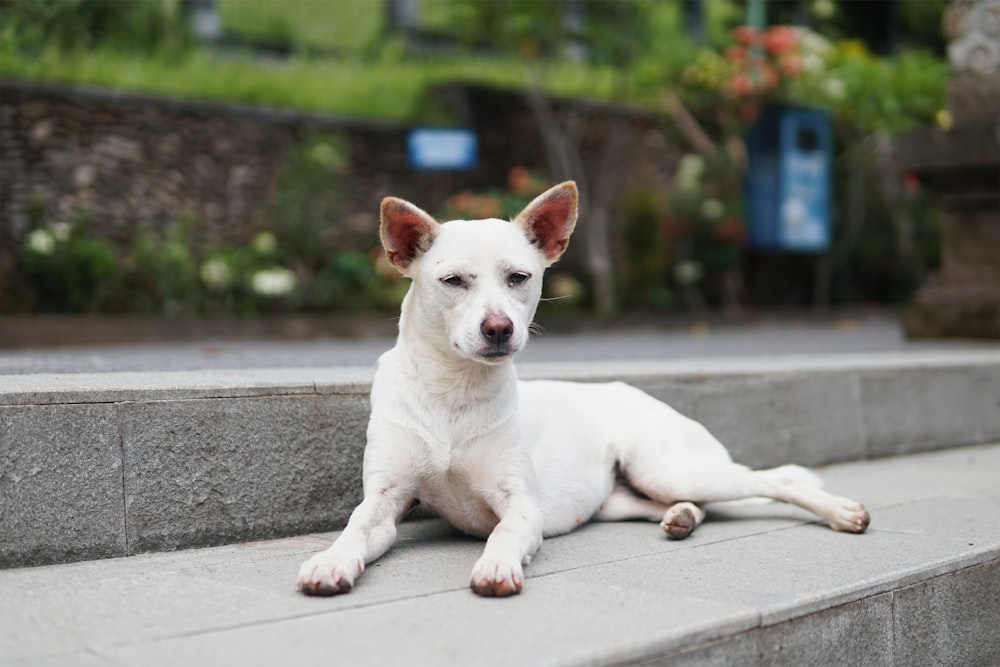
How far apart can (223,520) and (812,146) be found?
13.8 meters

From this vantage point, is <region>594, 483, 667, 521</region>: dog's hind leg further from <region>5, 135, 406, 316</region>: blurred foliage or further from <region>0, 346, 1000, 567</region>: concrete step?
<region>5, 135, 406, 316</region>: blurred foliage

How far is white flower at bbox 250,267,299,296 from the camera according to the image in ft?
37.6

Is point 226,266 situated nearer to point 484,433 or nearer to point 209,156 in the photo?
point 209,156

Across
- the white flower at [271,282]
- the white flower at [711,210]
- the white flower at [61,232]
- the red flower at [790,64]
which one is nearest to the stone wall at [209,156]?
the white flower at [61,232]

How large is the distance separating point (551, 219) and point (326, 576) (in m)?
1.41

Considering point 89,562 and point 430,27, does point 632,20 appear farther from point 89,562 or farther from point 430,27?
point 89,562

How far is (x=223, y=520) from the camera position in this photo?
381 cm

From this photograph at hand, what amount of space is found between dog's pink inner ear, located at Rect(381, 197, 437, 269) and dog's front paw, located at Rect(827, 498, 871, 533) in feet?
5.78

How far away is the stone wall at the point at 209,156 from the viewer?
10836 mm

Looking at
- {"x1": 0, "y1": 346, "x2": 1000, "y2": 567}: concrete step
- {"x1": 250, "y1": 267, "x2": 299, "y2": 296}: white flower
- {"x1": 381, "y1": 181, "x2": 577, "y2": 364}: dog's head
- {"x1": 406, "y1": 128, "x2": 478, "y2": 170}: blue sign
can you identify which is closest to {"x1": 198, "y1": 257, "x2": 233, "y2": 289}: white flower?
{"x1": 250, "y1": 267, "x2": 299, "y2": 296}: white flower

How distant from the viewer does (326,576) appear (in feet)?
9.91

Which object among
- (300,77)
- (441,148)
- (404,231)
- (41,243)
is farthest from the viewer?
(300,77)

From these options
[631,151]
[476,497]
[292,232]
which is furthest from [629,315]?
[476,497]

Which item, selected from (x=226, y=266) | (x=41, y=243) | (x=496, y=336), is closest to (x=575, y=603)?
(x=496, y=336)
